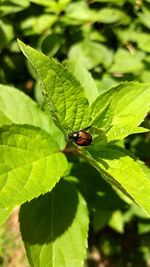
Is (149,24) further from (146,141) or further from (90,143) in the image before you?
(90,143)

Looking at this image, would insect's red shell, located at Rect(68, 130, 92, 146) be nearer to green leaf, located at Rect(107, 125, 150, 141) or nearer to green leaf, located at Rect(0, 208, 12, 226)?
green leaf, located at Rect(107, 125, 150, 141)

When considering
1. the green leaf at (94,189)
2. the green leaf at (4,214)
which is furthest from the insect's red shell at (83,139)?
the green leaf at (94,189)

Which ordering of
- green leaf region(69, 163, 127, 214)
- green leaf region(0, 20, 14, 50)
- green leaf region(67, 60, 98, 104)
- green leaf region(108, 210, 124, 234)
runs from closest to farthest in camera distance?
green leaf region(67, 60, 98, 104), green leaf region(69, 163, 127, 214), green leaf region(0, 20, 14, 50), green leaf region(108, 210, 124, 234)

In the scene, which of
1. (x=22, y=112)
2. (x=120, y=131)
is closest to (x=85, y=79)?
(x=22, y=112)

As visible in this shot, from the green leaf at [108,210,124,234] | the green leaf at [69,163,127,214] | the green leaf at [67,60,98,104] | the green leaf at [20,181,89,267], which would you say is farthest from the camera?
the green leaf at [108,210,124,234]

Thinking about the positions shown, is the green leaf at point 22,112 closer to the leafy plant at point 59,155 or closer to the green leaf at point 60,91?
the leafy plant at point 59,155

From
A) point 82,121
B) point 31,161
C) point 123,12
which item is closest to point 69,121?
point 82,121

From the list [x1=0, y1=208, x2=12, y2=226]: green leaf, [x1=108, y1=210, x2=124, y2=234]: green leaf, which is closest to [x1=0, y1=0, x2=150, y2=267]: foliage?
[x1=0, y1=208, x2=12, y2=226]: green leaf
